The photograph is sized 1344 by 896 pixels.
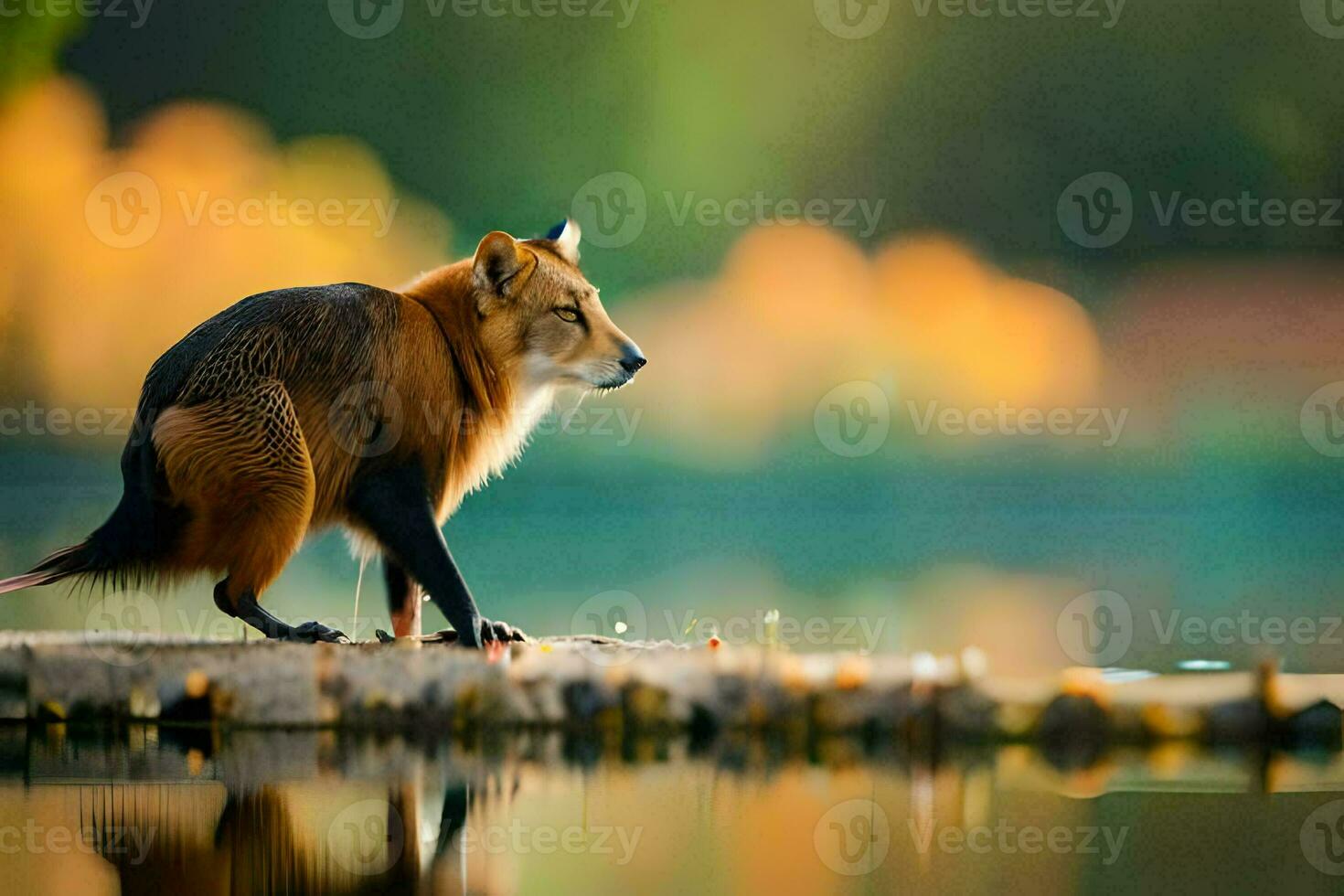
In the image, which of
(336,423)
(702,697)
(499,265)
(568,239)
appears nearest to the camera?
(702,697)

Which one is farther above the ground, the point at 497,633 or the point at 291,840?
the point at 497,633

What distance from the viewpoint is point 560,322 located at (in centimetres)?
264

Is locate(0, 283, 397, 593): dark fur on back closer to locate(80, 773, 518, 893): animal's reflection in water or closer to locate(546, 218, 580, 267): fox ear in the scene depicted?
locate(546, 218, 580, 267): fox ear

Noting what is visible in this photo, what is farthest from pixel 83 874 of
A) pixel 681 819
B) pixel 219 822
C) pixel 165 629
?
pixel 165 629

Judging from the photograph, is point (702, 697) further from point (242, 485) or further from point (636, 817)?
point (242, 485)

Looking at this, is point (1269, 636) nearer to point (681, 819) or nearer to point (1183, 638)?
point (1183, 638)

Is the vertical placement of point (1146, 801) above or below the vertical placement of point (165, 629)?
below

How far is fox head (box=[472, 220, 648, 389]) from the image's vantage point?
8.52ft

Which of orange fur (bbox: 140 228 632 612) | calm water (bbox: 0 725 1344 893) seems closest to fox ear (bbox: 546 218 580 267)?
orange fur (bbox: 140 228 632 612)

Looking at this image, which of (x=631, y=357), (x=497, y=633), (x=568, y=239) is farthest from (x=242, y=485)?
(x=568, y=239)

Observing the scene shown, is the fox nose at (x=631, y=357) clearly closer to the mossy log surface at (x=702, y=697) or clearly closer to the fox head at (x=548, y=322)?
the fox head at (x=548, y=322)

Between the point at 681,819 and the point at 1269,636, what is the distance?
73.1 inches

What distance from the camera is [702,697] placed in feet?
6.93

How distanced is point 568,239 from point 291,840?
150cm
